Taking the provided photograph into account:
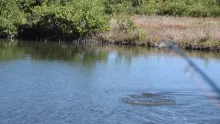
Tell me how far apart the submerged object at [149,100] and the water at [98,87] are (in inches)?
7.3

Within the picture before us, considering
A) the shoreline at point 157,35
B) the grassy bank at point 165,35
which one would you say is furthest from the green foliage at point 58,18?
the grassy bank at point 165,35

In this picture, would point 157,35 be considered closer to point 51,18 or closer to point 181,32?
point 181,32

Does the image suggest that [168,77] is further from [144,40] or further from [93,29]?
[93,29]

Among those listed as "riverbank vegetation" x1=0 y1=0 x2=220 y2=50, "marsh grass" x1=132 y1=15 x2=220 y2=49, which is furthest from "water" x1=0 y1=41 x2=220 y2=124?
"riverbank vegetation" x1=0 y1=0 x2=220 y2=50

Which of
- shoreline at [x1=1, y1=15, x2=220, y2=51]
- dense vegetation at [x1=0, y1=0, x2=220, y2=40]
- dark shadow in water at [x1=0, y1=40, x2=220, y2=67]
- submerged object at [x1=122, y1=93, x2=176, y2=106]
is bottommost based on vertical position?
submerged object at [x1=122, y1=93, x2=176, y2=106]

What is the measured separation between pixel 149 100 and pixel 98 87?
99.5 inches

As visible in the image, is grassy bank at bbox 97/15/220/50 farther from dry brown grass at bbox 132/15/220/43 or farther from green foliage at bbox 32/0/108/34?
green foliage at bbox 32/0/108/34

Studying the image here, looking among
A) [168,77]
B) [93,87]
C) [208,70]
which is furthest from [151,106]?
[208,70]

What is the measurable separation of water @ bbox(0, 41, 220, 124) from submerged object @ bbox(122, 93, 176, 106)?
0.61ft

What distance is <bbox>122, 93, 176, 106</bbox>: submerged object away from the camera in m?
13.0

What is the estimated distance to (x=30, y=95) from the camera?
1333cm

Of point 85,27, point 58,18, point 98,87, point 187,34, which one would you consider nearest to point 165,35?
point 187,34

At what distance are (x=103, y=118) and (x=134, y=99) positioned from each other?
2691 millimetres

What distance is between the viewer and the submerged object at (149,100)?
13.0m
